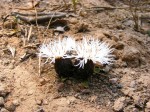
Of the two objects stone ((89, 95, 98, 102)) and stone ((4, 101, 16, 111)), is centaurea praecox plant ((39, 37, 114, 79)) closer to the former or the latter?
stone ((89, 95, 98, 102))

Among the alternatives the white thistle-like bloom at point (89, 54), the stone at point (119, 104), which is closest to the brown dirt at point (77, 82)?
the stone at point (119, 104)

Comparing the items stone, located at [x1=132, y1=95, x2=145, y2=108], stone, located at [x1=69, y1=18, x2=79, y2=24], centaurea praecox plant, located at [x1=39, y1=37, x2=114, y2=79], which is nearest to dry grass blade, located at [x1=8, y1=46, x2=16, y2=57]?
centaurea praecox plant, located at [x1=39, y1=37, x2=114, y2=79]

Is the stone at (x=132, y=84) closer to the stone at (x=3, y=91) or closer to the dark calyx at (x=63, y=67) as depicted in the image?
the dark calyx at (x=63, y=67)

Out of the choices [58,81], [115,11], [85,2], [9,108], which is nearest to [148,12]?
[115,11]

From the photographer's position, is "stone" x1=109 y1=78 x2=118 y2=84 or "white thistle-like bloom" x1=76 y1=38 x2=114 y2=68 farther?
"stone" x1=109 y1=78 x2=118 y2=84

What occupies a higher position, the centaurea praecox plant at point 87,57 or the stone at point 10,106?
the centaurea praecox plant at point 87,57

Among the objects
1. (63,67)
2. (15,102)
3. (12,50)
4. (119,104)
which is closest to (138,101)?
(119,104)
